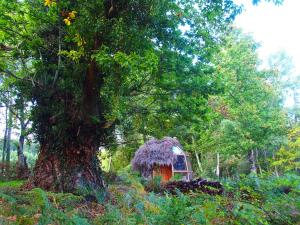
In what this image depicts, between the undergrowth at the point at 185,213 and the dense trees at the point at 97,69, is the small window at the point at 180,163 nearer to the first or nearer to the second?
the dense trees at the point at 97,69

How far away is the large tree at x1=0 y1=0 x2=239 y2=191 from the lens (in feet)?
24.7

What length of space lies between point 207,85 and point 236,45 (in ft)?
52.7

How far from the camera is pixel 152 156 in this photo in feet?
80.3

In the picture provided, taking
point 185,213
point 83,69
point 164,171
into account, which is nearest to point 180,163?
point 164,171

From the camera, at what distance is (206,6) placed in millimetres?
7801

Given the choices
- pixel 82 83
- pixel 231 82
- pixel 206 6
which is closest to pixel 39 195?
pixel 82 83

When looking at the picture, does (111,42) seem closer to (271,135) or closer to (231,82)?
(231,82)

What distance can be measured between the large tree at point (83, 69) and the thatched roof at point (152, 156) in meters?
14.7

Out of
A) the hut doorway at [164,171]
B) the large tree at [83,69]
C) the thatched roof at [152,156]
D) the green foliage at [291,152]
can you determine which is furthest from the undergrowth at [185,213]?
the green foliage at [291,152]

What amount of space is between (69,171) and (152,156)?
636 inches

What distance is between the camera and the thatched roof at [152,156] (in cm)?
2441

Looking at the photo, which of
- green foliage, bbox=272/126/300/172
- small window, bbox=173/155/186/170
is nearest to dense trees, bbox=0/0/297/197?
small window, bbox=173/155/186/170

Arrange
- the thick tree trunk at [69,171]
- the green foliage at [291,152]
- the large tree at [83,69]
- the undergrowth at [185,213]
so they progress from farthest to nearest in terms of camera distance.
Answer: the green foliage at [291,152]
the thick tree trunk at [69,171]
the large tree at [83,69]
the undergrowth at [185,213]

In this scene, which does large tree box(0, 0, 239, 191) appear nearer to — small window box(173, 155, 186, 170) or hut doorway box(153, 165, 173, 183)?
hut doorway box(153, 165, 173, 183)
